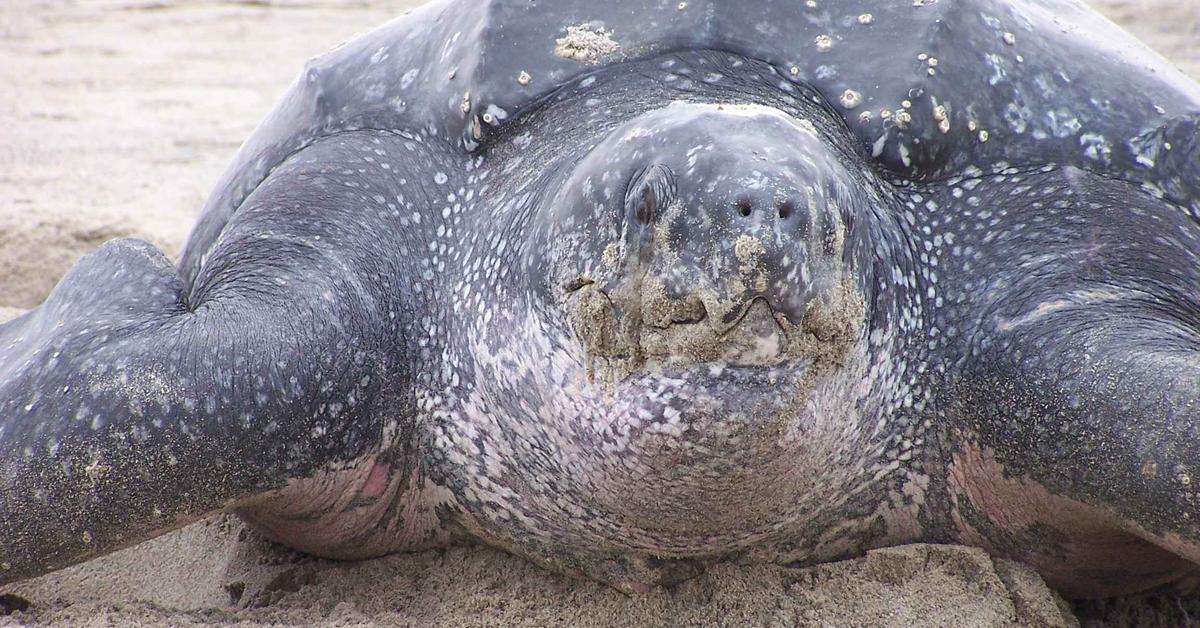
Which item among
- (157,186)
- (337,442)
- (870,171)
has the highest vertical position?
(870,171)

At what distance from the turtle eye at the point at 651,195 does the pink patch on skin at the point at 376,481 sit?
722 millimetres

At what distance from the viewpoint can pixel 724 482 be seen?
63.0 inches

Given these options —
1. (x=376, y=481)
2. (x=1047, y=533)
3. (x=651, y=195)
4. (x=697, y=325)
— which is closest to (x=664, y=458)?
(x=697, y=325)

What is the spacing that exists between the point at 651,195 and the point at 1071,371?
2.49 ft

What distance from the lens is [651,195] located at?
1.50 m

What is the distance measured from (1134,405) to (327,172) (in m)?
1.48

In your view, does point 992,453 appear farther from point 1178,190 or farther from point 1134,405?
point 1178,190

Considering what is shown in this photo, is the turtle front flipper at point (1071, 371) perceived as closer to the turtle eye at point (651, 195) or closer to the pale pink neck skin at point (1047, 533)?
the pale pink neck skin at point (1047, 533)

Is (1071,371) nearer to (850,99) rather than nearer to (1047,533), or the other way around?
(1047,533)

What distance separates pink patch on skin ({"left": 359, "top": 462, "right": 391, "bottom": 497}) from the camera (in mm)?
1961

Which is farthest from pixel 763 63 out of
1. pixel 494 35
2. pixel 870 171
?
pixel 494 35

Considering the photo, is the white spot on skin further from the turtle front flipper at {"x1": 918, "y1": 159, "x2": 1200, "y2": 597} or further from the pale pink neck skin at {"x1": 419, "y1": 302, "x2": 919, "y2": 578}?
the pale pink neck skin at {"x1": 419, "y1": 302, "x2": 919, "y2": 578}

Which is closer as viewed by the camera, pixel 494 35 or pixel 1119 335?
pixel 1119 335

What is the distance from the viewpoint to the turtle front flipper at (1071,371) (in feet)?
5.48
